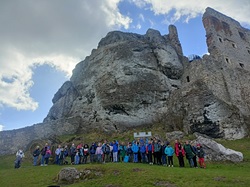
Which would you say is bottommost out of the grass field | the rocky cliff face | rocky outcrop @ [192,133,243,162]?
the grass field

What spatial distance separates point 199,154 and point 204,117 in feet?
43.4

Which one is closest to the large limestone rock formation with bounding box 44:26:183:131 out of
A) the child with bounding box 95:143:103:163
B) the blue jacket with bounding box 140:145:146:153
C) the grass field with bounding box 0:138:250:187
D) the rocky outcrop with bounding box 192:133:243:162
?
the child with bounding box 95:143:103:163

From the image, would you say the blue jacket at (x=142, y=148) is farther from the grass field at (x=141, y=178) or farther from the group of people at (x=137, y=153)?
the grass field at (x=141, y=178)

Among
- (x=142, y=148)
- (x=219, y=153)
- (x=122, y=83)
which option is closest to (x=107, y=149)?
(x=142, y=148)

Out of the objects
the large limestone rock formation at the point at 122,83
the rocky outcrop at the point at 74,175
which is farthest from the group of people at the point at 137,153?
the large limestone rock formation at the point at 122,83

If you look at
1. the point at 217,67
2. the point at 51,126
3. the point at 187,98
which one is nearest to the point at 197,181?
the point at 187,98

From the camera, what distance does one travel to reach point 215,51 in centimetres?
4384

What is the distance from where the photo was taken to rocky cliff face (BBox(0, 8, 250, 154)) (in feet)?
107

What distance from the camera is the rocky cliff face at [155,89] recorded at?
32.7 metres

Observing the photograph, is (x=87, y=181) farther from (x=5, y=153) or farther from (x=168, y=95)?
(x=5, y=153)

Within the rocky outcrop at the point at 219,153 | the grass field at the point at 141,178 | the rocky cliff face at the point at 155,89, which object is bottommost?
the grass field at the point at 141,178

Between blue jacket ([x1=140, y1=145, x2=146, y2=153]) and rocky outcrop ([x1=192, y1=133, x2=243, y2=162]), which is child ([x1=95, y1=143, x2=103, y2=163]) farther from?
rocky outcrop ([x1=192, y1=133, x2=243, y2=162])

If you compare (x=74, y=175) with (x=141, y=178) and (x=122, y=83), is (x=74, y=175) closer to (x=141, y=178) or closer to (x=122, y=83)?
(x=141, y=178)

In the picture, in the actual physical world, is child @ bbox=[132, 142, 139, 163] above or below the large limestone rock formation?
below
